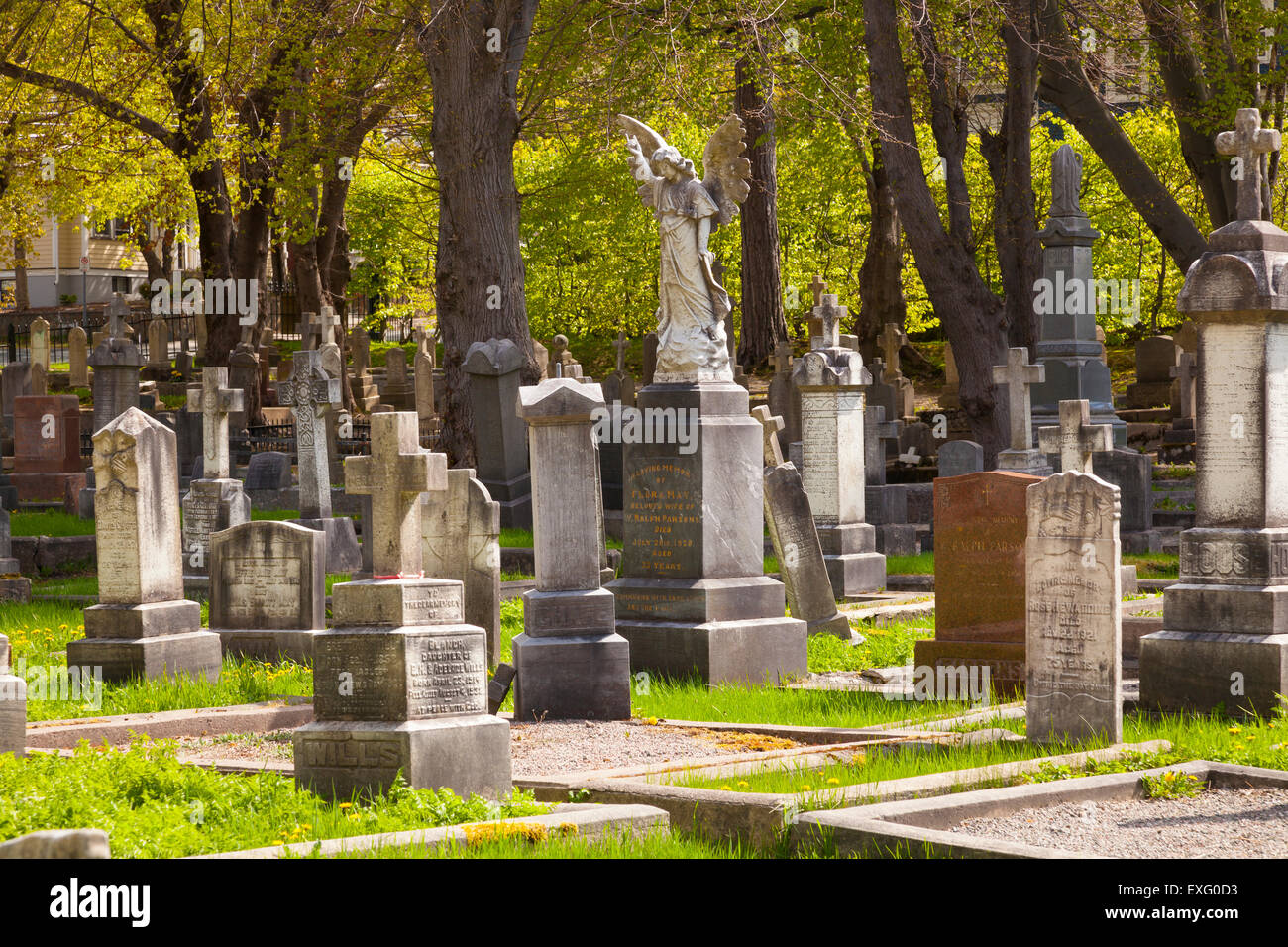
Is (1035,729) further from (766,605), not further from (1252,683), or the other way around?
(766,605)

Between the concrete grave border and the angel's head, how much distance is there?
5984 millimetres

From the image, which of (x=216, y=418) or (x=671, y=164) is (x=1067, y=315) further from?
(x=216, y=418)

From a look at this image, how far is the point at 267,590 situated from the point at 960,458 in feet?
30.2

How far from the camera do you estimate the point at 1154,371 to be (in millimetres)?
30422

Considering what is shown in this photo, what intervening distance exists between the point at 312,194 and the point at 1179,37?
14100 millimetres

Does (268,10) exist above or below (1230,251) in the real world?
above

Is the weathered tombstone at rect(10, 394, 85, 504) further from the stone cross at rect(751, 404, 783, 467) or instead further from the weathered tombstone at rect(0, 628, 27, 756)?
the weathered tombstone at rect(0, 628, 27, 756)

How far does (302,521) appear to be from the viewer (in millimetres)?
16312

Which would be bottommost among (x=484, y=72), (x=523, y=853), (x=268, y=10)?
(x=523, y=853)

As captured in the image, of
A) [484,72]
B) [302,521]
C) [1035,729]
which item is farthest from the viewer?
[484,72]

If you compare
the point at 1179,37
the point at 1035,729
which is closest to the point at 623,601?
the point at 1035,729

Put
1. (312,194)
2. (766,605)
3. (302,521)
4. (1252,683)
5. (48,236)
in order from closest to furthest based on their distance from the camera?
(1252,683), (766,605), (302,521), (312,194), (48,236)

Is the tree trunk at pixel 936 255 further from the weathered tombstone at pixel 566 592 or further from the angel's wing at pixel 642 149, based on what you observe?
the weathered tombstone at pixel 566 592

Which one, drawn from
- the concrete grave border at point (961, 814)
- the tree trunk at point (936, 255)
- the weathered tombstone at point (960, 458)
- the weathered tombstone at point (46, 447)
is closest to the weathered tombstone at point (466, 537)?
the concrete grave border at point (961, 814)
